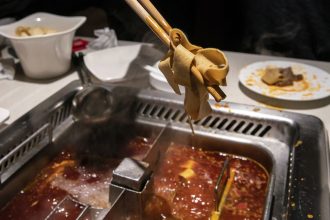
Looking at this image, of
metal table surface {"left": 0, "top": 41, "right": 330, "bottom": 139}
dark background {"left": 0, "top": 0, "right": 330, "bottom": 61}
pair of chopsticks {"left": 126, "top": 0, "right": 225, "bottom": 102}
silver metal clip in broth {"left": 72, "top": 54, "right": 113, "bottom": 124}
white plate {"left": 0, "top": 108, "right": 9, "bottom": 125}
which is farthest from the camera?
dark background {"left": 0, "top": 0, "right": 330, "bottom": 61}

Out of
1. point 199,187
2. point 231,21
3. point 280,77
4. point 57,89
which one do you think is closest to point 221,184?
point 199,187

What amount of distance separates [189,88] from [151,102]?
2.14 feet

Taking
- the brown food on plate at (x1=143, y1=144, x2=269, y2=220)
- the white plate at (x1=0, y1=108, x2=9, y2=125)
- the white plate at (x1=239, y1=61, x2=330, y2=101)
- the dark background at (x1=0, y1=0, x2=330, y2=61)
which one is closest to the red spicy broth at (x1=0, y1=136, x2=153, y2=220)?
the brown food on plate at (x1=143, y1=144, x2=269, y2=220)

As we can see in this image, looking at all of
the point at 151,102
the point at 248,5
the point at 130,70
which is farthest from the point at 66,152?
the point at 248,5

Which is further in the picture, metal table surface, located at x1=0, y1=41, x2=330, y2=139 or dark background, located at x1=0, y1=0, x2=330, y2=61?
dark background, located at x1=0, y1=0, x2=330, y2=61

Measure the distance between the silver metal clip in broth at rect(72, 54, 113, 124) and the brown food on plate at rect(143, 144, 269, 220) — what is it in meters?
0.34

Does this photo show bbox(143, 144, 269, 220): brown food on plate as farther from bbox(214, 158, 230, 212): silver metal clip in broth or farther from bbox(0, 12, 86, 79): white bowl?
bbox(0, 12, 86, 79): white bowl

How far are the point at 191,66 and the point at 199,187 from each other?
0.54 meters

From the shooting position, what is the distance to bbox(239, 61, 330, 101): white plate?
168 cm

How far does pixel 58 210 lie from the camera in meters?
1.16

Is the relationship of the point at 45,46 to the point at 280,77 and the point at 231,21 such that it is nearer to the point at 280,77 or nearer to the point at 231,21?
the point at 280,77

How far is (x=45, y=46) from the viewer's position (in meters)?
1.78

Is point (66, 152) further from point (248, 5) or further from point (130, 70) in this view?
point (248, 5)

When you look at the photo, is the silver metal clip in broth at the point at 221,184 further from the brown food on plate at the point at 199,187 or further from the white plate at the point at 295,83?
the white plate at the point at 295,83
